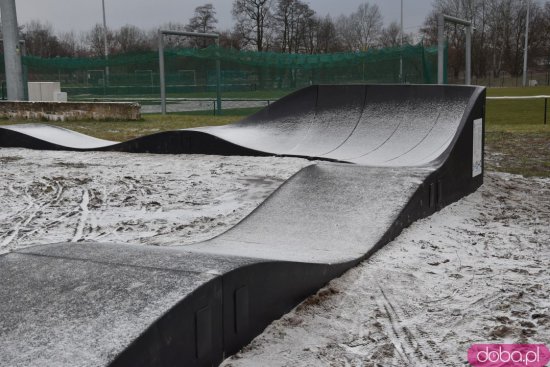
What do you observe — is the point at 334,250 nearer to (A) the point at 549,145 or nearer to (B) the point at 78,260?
(B) the point at 78,260

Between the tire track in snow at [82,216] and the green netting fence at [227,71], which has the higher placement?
the green netting fence at [227,71]

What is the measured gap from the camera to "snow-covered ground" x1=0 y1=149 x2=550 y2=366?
3.14 meters

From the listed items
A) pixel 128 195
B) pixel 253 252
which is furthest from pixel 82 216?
pixel 253 252

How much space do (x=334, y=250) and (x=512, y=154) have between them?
21.7 ft

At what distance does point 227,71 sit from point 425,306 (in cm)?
1802

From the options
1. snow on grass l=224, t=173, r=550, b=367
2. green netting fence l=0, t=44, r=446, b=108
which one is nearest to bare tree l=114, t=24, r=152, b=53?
green netting fence l=0, t=44, r=446, b=108

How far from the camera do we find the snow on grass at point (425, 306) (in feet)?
9.91

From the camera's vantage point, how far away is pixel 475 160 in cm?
714

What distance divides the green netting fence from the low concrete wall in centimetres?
360

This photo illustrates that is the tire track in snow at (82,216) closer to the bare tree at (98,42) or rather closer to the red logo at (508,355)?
the red logo at (508,355)

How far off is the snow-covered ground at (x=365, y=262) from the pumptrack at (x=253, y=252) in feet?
0.61

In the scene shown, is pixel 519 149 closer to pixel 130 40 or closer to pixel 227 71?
pixel 227 71

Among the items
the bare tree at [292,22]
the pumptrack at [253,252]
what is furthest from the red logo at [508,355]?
the bare tree at [292,22]

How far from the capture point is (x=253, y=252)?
A: 400cm
